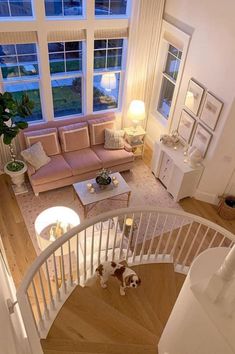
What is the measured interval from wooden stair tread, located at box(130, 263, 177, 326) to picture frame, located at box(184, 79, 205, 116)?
3027 mm

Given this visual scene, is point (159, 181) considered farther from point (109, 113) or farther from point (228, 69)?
point (228, 69)

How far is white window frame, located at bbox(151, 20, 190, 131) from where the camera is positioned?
5.69 m

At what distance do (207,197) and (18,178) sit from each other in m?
3.45

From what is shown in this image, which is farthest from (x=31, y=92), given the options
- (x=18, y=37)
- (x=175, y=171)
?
(x=175, y=171)

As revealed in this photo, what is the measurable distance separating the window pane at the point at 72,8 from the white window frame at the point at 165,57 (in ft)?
5.07

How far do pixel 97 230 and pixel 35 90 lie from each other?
3435 millimetres

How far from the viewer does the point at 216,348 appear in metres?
1.96

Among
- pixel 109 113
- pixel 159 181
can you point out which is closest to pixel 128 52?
pixel 109 113

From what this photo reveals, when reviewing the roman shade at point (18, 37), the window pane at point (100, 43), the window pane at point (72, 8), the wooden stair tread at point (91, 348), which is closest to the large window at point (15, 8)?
the roman shade at point (18, 37)

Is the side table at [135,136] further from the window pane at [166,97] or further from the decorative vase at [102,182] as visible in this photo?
the decorative vase at [102,182]

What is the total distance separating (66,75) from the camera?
607 cm

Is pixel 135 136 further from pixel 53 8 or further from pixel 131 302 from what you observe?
pixel 131 302

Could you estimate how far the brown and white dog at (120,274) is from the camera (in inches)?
127

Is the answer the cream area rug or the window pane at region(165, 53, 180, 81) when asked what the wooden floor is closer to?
the cream area rug
